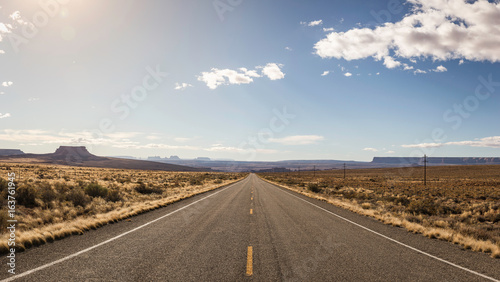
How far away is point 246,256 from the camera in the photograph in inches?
259

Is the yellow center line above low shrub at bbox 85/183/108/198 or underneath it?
above

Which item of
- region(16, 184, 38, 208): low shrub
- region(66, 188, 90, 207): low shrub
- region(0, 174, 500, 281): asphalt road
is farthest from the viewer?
region(66, 188, 90, 207): low shrub

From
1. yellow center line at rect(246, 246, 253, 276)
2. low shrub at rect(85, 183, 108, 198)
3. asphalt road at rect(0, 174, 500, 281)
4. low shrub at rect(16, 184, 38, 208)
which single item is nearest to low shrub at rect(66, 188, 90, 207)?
low shrub at rect(16, 184, 38, 208)

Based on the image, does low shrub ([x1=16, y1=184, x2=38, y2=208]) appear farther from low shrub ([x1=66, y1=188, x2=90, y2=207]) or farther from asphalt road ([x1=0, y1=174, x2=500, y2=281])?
asphalt road ([x1=0, y1=174, x2=500, y2=281])

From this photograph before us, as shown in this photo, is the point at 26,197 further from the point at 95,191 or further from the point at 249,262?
the point at 249,262

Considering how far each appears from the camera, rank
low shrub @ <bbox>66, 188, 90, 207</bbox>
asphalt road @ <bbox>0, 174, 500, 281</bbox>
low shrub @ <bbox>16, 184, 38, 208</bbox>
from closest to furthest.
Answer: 1. asphalt road @ <bbox>0, 174, 500, 281</bbox>
2. low shrub @ <bbox>16, 184, 38, 208</bbox>
3. low shrub @ <bbox>66, 188, 90, 207</bbox>

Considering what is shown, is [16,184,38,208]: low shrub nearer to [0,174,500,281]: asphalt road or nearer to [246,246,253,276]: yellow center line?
[0,174,500,281]: asphalt road

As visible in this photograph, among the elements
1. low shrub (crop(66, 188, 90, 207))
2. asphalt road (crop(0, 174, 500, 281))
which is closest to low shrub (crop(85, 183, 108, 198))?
low shrub (crop(66, 188, 90, 207))

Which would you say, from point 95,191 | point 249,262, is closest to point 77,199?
point 95,191

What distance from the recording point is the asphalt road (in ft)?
17.6

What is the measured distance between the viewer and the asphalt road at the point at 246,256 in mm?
5363

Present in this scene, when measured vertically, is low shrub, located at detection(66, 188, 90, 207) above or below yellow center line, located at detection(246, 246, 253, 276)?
below

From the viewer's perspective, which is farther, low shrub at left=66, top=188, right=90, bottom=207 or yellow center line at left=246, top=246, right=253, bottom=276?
low shrub at left=66, top=188, right=90, bottom=207

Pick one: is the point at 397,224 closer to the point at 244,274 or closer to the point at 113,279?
the point at 244,274
